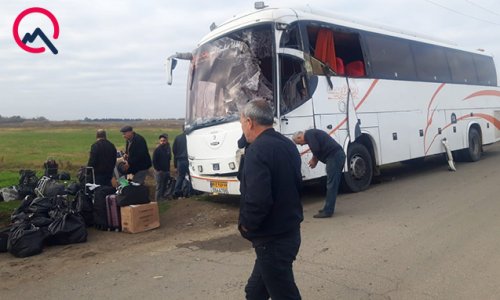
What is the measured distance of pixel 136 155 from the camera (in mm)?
10016

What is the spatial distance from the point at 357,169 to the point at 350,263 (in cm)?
519

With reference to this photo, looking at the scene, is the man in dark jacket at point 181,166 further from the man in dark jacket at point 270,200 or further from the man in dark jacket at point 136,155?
the man in dark jacket at point 270,200

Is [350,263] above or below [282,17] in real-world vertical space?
below

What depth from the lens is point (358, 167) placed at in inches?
407

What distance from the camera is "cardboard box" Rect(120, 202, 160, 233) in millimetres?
7480

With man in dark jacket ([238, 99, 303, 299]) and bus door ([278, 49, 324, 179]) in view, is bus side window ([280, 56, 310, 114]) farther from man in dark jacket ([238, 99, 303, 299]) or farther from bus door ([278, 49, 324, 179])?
man in dark jacket ([238, 99, 303, 299])

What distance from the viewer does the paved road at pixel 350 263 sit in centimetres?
463

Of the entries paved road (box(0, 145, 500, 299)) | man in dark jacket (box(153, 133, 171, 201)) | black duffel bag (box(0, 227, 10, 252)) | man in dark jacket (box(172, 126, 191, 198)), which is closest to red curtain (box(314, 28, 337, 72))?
paved road (box(0, 145, 500, 299))

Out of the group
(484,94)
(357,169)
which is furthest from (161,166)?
(484,94)

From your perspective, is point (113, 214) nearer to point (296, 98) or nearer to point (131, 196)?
point (131, 196)

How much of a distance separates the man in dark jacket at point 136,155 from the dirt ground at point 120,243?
1198 mm

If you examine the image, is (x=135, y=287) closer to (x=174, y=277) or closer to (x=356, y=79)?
(x=174, y=277)

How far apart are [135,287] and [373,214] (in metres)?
4.57

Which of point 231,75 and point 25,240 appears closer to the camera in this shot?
point 25,240
